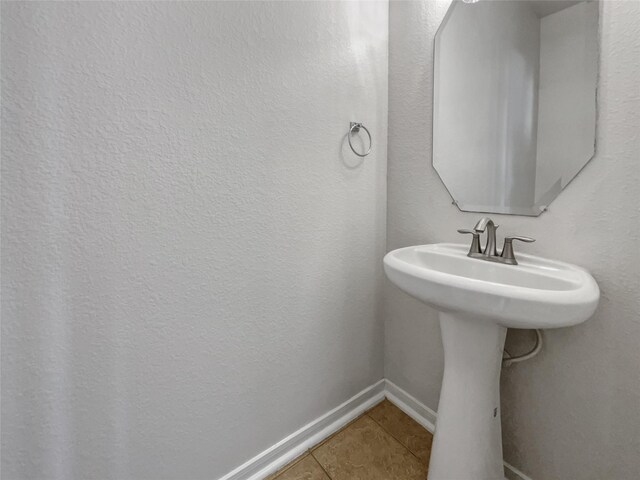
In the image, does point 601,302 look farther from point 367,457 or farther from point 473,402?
point 367,457

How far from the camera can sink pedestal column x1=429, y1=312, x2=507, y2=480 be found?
2.55 feet

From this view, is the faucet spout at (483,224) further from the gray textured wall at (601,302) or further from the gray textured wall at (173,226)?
the gray textured wall at (173,226)

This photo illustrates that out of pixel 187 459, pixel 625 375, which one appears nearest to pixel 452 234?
pixel 625 375

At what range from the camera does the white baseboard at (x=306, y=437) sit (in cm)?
94

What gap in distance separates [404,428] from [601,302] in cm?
87

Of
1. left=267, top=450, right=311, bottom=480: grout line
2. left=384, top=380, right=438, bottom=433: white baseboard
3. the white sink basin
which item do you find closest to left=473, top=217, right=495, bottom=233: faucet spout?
the white sink basin

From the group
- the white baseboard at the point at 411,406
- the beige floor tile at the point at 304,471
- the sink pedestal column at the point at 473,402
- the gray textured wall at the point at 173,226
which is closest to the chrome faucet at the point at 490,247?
the sink pedestal column at the point at 473,402

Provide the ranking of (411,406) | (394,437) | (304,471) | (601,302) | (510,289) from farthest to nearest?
(411,406) < (394,437) < (304,471) < (601,302) < (510,289)

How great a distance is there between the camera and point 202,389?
0.82 m

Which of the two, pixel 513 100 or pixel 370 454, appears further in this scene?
pixel 370 454

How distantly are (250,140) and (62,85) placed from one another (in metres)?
0.43

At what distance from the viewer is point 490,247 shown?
34.0 inches

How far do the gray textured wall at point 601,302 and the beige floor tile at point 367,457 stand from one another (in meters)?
0.35

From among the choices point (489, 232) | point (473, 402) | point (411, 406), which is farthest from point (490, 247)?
point (411, 406)
